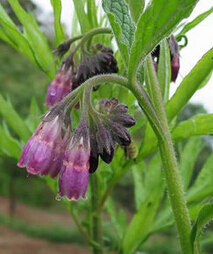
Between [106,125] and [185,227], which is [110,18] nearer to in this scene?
[106,125]

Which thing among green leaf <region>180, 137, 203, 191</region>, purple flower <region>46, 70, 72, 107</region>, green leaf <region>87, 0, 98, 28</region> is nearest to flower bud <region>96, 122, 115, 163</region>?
purple flower <region>46, 70, 72, 107</region>

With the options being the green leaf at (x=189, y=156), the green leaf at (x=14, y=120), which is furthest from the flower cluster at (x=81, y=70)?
the green leaf at (x=189, y=156)

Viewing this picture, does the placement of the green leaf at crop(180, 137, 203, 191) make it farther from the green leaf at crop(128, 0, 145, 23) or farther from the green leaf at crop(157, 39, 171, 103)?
the green leaf at crop(128, 0, 145, 23)

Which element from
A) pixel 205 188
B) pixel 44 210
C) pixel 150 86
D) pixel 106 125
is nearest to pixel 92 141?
pixel 106 125

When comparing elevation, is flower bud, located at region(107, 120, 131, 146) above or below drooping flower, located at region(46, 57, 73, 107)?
below

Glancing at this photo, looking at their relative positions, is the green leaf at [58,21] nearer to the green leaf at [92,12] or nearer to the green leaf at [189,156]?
the green leaf at [92,12]
